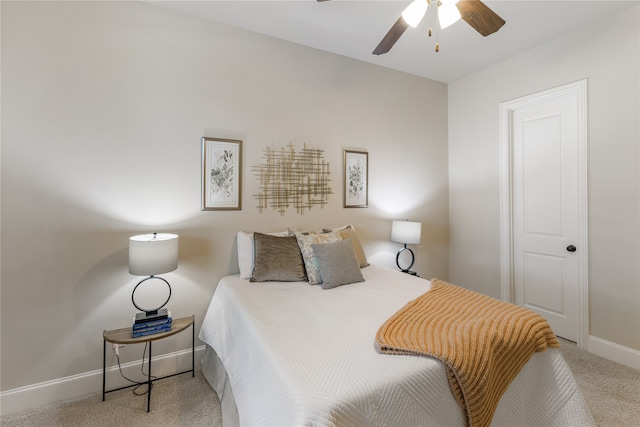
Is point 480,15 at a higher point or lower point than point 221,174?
higher

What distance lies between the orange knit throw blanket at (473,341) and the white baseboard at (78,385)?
182cm

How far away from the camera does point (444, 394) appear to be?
121 cm

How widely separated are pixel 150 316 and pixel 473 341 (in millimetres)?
1989

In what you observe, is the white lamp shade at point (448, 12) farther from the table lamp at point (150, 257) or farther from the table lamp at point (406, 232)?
the table lamp at point (150, 257)

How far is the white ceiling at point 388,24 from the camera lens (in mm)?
2283

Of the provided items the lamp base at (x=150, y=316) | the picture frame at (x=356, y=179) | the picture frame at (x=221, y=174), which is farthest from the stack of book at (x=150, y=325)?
the picture frame at (x=356, y=179)

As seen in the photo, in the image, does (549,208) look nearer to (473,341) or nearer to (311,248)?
(473,341)

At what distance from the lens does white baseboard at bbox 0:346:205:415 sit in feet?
6.14

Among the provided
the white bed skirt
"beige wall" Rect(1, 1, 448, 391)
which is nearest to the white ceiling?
"beige wall" Rect(1, 1, 448, 391)

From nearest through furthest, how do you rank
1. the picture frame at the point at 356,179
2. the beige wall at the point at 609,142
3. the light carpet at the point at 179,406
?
the light carpet at the point at 179,406 → the beige wall at the point at 609,142 → the picture frame at the point at 356,179

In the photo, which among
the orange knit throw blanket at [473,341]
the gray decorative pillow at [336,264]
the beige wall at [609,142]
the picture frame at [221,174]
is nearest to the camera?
the orange knit throw blanket at [473,341]

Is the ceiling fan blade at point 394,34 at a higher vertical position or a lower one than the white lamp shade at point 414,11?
higher

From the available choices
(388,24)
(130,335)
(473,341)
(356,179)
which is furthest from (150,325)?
(388,24)

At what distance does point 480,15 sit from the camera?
1.67m
